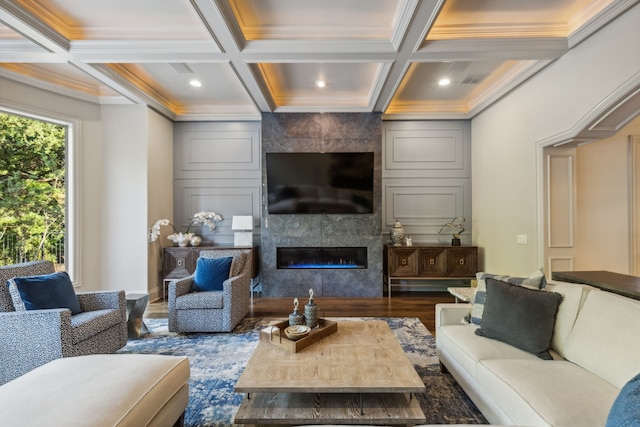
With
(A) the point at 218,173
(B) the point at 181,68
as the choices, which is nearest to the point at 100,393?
(B) the point at 181,68

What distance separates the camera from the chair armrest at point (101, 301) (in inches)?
108

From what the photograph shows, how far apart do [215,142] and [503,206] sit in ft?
14.7

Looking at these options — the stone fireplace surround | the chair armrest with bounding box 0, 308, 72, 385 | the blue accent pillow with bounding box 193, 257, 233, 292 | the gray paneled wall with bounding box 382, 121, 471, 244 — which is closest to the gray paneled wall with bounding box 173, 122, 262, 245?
the stone fireplace surround

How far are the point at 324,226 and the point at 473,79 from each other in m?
2.86

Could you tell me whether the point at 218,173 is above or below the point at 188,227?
above

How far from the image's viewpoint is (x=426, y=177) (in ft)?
16.8

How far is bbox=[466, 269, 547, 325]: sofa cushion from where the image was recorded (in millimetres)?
2087

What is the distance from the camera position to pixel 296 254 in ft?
16.0

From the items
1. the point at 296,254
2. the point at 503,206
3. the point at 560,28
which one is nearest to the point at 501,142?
the point at 503,206

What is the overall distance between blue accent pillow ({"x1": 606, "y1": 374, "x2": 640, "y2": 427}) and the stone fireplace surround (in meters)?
3.75

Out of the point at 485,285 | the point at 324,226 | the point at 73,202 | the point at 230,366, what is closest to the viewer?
the point at 485,285

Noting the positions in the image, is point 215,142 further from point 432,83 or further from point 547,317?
point 547,317

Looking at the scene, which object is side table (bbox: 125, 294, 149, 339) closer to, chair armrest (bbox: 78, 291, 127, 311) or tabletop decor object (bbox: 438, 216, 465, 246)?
chair armrest (bbox: 78, 291, 127, 311)

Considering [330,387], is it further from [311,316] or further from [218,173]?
[218,173]
